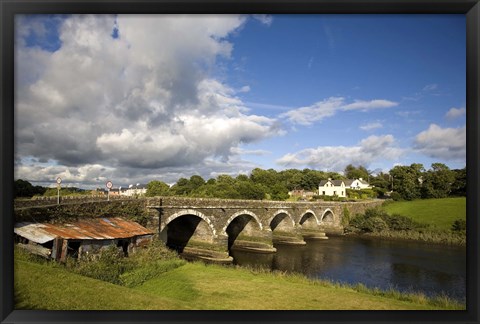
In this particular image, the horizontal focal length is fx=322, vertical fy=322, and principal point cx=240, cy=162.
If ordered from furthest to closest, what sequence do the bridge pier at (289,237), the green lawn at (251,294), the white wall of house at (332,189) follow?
1. the white wall of house at (332,189)
2. the bridge pier at (289,237)
3. the green lawn at (251,294)

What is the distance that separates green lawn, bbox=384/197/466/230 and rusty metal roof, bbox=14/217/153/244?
3087 centimetres

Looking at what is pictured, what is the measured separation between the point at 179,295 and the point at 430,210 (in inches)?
1674

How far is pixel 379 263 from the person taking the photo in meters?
27.5

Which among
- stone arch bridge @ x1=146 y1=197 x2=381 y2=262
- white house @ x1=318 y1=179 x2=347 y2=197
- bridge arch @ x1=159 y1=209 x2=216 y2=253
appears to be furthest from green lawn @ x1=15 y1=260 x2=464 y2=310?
white house @ x1=318 y1=179 x2=347 y2=197

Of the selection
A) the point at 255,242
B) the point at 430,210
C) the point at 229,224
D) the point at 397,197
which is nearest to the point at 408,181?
the point at 397,197

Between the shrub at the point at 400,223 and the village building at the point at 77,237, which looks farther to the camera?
the shrub at the point at 400,223

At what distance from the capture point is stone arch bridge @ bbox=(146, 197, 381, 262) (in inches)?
919

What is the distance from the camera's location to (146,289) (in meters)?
10.7

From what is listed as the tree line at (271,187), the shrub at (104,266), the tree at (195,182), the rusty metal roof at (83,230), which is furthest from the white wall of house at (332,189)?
the shrub at (104,266)

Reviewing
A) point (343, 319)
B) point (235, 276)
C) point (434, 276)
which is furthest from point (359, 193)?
point (343, 319)

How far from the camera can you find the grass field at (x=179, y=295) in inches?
295

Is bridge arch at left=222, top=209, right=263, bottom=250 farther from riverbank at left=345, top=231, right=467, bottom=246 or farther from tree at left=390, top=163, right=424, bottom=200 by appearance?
tree at left=390, top=163, right=424, bottom=200

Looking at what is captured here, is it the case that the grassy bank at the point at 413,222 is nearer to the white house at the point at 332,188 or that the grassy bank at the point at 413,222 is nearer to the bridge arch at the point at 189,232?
the bridge arch at the point at 189,232

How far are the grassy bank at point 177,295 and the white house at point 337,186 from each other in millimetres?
68930
